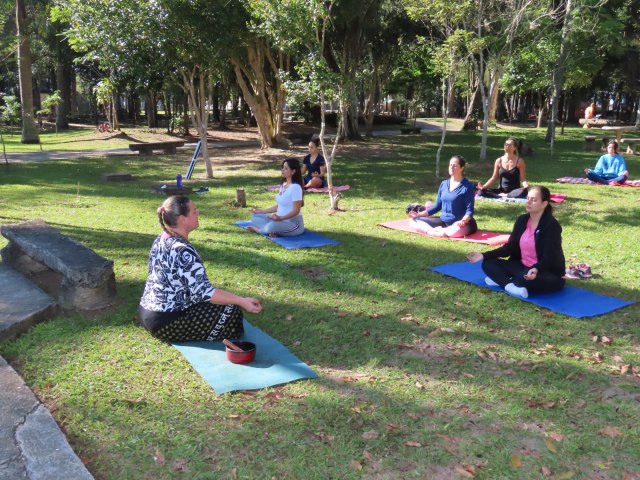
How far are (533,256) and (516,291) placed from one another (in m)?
0.45

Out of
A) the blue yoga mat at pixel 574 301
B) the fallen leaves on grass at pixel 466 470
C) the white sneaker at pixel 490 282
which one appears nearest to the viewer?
the fallen leaves on grass at pixel 466 470

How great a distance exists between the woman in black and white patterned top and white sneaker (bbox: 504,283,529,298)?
288 cm

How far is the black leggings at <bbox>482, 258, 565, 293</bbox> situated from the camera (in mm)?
5703

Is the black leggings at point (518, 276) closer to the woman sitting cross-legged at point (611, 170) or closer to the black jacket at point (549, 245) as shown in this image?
the black jacket at point (549, 245)

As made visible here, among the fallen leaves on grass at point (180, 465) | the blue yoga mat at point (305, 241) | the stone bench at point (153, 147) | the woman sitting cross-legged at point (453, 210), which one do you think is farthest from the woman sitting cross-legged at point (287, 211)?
the stone bench at point (153, 147)

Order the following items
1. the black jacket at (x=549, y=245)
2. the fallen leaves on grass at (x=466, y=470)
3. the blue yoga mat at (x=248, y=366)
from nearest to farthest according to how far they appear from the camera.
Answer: the fallen leaves on grass at (x=466, y=470)
the blue yoga mat at (x=248, y=366)
the black jacket at (x=549, y=245)

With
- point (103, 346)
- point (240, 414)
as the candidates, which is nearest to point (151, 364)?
point (103, 346)

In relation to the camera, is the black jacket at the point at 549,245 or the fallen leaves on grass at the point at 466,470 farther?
the black jacket at the point at 549,245

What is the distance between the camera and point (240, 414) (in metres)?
3.67

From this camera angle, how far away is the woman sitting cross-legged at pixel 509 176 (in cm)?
1092

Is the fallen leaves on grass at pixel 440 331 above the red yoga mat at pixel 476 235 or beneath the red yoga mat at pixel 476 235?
beneath

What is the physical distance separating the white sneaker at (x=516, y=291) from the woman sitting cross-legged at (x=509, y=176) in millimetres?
5472

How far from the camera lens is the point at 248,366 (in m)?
4.31

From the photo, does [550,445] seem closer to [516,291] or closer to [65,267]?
[516,291]
